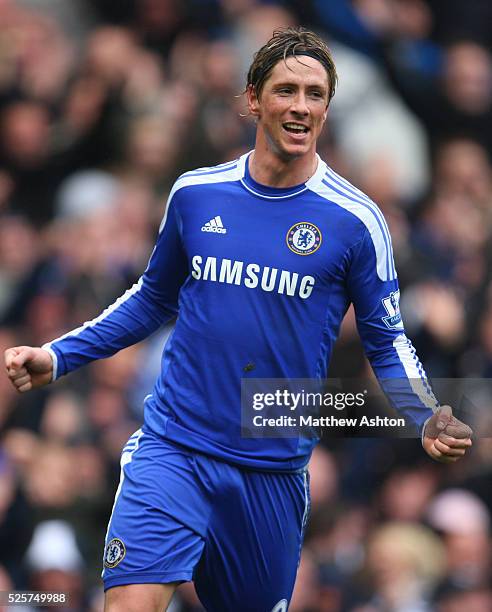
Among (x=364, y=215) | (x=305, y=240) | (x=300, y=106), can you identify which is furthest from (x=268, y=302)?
(x=300, y=106)

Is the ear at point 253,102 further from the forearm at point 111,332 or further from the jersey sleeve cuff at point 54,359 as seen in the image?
the jersey sleeve cuff at point 54,359

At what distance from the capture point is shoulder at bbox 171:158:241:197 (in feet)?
14.1

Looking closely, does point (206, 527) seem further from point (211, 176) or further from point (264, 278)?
point (211, 176)

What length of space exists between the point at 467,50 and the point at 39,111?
2.67 metres

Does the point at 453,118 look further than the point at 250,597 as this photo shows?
Yes

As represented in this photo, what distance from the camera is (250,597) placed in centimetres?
425

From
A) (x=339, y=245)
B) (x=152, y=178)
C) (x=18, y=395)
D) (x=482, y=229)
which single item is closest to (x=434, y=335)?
(x=482, y=229)

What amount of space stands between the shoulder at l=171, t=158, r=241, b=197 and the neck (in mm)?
94

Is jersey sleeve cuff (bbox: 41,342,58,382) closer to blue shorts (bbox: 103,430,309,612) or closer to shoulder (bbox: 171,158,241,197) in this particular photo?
blue shorts (bbox: 103,430,309,612)

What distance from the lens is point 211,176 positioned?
433cm

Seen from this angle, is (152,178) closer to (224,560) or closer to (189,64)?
(189,64)

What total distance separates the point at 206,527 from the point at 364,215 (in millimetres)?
1215

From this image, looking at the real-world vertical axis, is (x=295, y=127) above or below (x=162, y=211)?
below

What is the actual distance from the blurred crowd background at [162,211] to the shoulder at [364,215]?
2.82 meters
